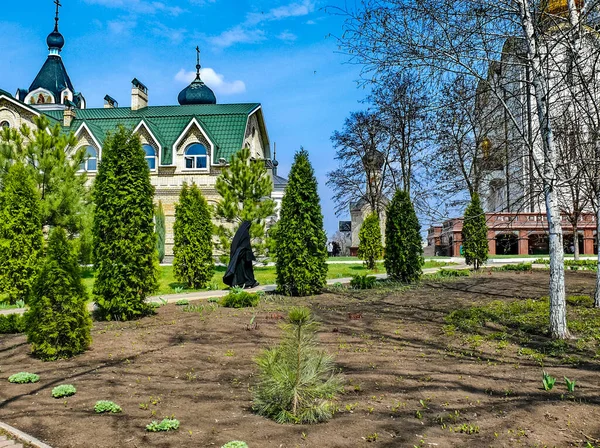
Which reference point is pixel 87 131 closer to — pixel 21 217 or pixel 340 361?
pixel 21 217

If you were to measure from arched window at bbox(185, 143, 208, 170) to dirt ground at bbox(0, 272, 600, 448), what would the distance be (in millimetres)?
19917

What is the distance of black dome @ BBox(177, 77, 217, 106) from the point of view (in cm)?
3362

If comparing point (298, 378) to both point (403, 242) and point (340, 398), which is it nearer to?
point (340, 398)

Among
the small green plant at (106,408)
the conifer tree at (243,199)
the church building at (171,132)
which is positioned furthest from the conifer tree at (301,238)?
the church building at (171,132)

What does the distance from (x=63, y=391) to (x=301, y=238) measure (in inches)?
314

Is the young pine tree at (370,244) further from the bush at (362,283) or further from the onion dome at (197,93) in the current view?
the onion dome at (197,93)

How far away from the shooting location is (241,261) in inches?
552

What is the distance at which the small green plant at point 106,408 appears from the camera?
430 centimetres

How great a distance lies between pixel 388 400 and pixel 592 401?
1863 millimetres

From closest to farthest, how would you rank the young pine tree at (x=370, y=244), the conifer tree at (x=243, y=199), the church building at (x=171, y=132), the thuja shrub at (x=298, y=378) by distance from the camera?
the thuja shrub at (x=298, y=378) < the conifer tree at (x=243, y=199) < the young pine tree at (x=370, y=244) < the church building at (x=171, y=132)

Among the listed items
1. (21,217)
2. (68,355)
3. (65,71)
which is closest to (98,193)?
(68,355)

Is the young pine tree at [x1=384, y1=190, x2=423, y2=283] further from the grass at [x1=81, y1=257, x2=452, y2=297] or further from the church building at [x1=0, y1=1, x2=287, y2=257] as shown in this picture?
the church building at [x1=0, y1=1, x2=287, y2=257]

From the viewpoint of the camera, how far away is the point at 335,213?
3173 centimetres

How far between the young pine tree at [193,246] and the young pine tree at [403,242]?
6016 millimetres
